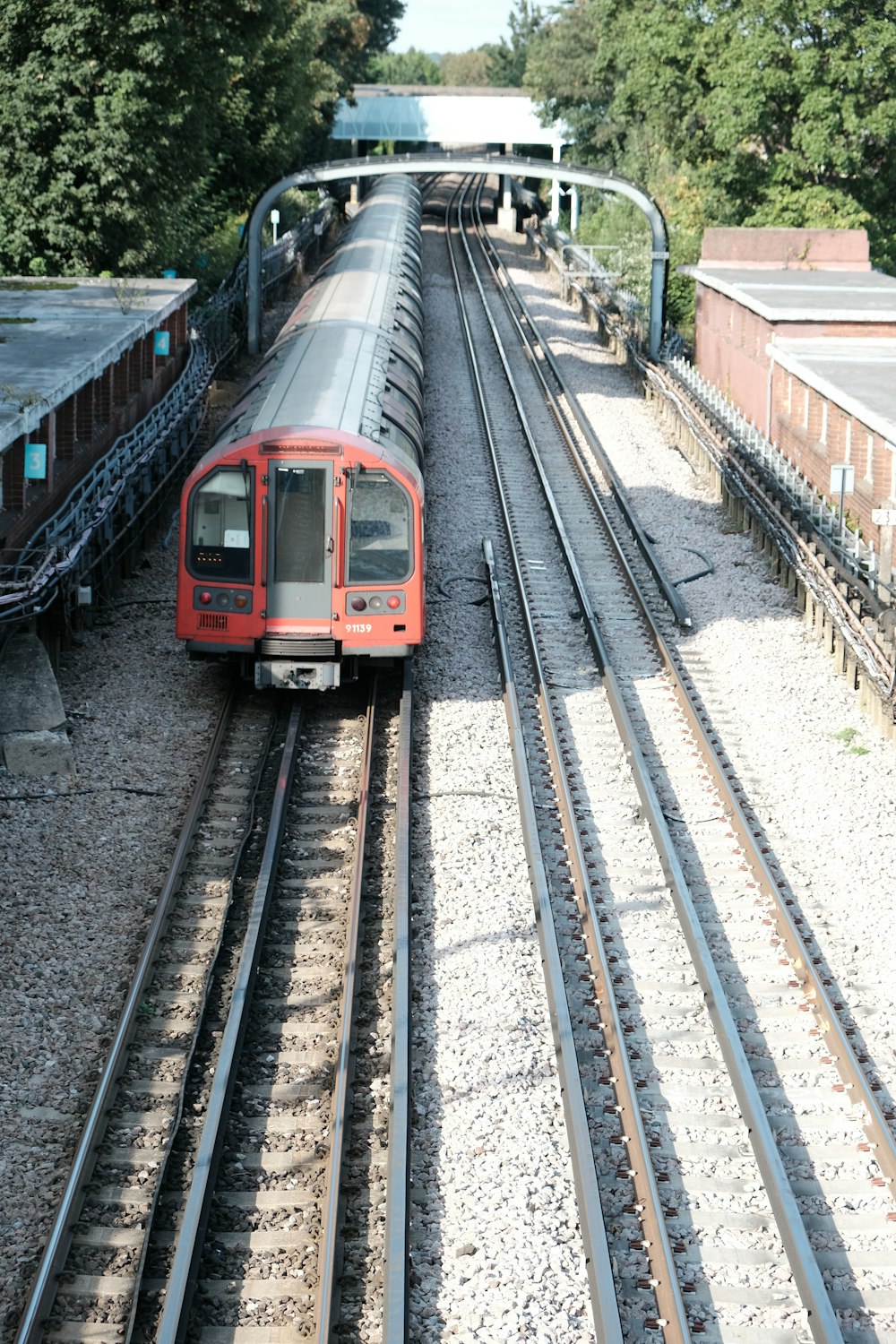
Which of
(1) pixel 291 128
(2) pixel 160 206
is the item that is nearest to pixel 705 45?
(1) pixel 291 128

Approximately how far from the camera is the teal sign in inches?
573

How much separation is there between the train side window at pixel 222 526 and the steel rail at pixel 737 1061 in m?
3.65

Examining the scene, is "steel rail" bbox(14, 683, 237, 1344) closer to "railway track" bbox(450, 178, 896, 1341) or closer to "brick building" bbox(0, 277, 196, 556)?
"railway track" bbox(450, 178, 896, 1341)

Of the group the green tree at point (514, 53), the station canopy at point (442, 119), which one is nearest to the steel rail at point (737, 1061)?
the station canopy at point (442, 119)

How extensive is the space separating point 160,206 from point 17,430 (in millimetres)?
15622

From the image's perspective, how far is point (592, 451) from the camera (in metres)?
24.8

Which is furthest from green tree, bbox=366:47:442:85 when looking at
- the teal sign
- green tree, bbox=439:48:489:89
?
the teal sign

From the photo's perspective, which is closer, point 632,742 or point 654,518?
point 632,742

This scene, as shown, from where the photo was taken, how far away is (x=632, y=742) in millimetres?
13188

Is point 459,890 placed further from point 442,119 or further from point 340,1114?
point 442,119

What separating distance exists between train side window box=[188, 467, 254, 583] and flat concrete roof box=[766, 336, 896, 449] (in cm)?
650

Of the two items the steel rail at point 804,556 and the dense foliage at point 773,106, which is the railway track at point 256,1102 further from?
the dense foliage at point 773,106

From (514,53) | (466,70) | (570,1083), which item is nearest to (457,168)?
(570,1083)

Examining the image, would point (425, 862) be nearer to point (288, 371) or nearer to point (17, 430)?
point (17, 430)
